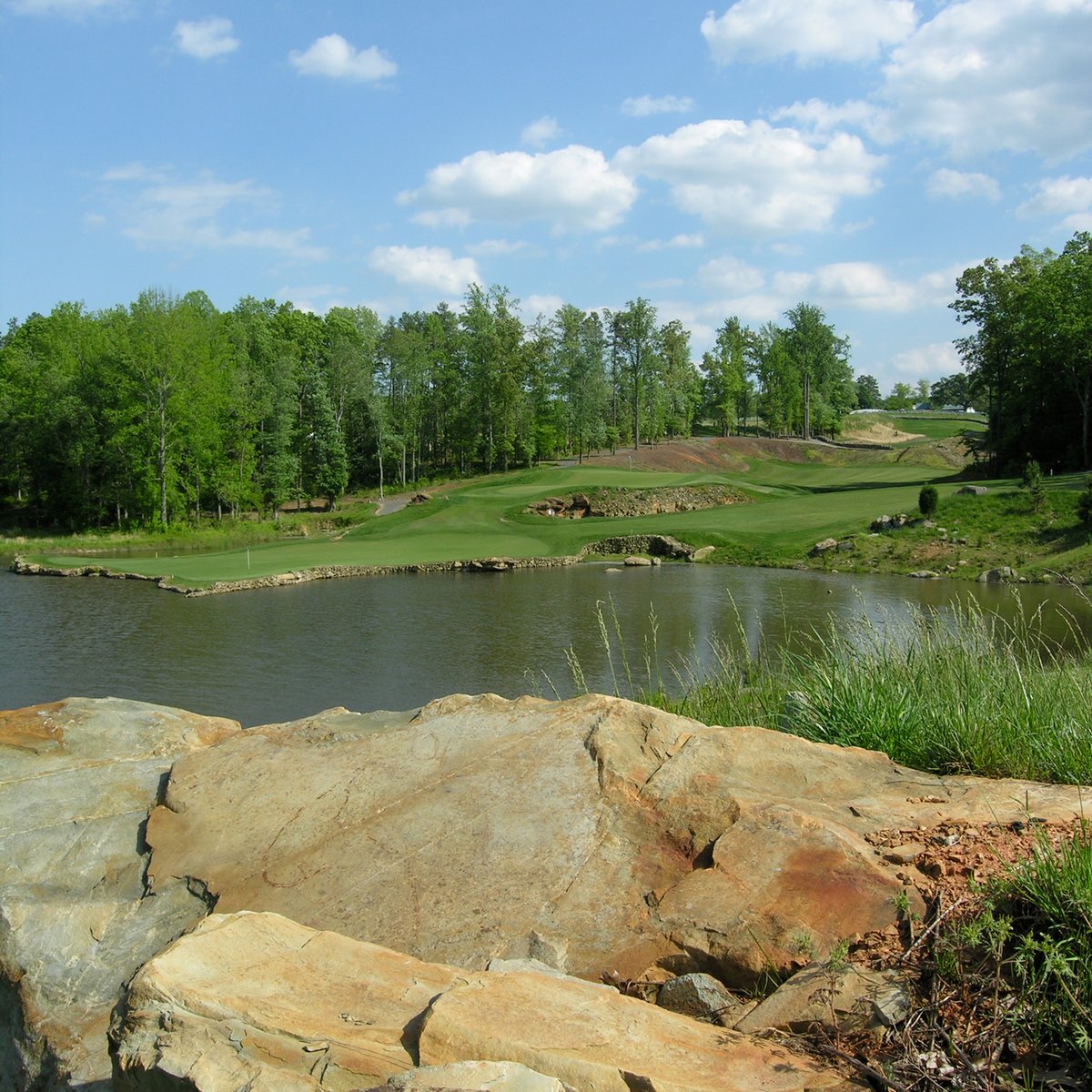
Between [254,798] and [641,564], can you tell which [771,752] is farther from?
[641,564]

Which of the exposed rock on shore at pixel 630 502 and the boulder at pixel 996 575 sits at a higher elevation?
the exposed rock on shore at pixel 630 502

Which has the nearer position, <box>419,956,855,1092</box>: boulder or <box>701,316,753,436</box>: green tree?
<box>419,956,855,1092</box>: boulder

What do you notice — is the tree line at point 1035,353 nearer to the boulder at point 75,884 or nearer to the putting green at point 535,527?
the putting green at point 535,527

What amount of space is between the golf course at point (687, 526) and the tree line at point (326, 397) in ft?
19.5

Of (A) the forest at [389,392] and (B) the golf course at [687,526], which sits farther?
(A) the forest at [389,392]

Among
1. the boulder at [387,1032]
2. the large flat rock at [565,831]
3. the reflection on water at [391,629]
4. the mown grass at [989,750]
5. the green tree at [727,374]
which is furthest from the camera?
the green tree at [727,374]

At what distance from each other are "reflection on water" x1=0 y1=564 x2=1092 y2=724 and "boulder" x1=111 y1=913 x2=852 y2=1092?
9038mm

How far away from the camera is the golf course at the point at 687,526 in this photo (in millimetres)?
38312

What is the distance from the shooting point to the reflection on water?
18953 millimetres

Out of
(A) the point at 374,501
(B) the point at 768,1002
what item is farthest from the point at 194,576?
(B) the point at 768,1002

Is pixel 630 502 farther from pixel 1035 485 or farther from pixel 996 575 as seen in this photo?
pixel 996 575

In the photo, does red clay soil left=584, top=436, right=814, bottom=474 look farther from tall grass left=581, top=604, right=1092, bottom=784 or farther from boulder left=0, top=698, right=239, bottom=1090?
boulder left=0, top=698, right=239, bottom=1090

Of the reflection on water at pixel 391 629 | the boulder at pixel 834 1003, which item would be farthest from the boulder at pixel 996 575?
the boulder at pixel 834 1003

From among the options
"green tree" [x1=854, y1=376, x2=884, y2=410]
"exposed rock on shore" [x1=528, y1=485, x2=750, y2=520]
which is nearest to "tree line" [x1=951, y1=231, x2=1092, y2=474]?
"exposed rock on shore" [x1=528, y1=485, x2=750, y2=520]
